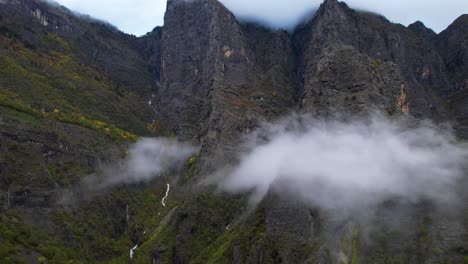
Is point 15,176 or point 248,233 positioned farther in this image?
Result: point 15,176

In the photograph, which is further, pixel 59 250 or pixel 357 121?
pixel 357 121

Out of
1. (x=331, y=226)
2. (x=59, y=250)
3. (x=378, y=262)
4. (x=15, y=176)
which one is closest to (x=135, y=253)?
(x=59, y=250)

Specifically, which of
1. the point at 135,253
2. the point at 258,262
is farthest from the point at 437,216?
the point at 135,253

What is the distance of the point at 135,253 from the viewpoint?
194625 mm

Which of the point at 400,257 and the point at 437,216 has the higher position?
the point at 437,216

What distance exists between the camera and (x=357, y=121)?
189m

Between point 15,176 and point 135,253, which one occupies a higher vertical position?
point 15,176

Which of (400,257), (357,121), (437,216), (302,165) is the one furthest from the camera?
(357,121)

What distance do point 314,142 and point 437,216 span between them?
65545 millimetres

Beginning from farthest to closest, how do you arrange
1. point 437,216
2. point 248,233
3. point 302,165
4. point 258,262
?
point 302,165, point 248,233, point 258,262, point 437,216

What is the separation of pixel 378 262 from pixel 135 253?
94.0 m

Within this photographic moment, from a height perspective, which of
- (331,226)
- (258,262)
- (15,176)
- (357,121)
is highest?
(357,121)

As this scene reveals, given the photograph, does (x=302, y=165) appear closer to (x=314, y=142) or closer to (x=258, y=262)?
(x=314, y=142)

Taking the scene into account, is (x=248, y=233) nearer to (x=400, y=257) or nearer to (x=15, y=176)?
(x=400, y=257)
